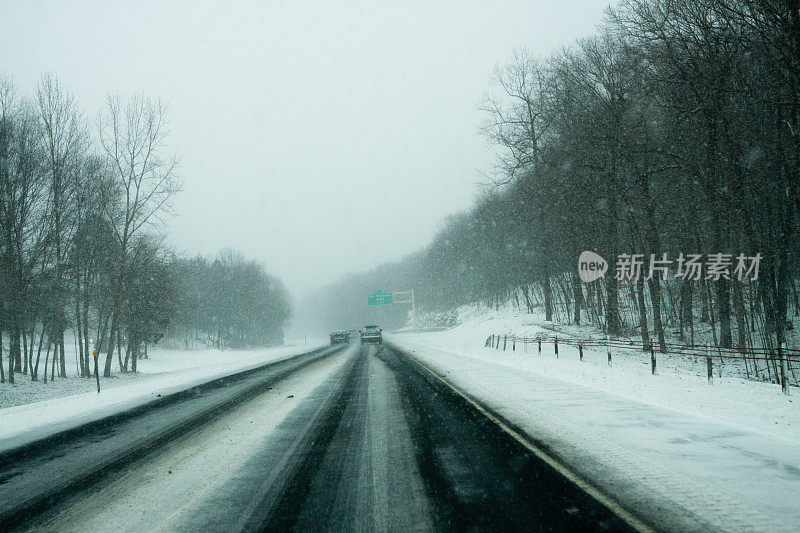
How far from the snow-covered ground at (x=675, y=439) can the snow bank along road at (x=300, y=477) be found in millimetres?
513

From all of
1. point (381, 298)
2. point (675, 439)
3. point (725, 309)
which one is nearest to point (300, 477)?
point (675, 439)

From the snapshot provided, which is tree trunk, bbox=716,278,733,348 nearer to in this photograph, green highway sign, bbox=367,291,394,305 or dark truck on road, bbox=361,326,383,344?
dark truck on road, bbox=361,326,383,344

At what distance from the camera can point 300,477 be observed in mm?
5031

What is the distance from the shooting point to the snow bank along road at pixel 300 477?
393 cm

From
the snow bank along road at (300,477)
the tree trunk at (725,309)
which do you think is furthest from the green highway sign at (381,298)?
the snow bank along road at (300,477)

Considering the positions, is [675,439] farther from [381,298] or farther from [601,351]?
[381,298]

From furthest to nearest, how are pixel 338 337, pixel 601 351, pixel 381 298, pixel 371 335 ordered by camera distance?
pixel 381 298, pixel 338 337, pixel 371 335, pixel 601 351

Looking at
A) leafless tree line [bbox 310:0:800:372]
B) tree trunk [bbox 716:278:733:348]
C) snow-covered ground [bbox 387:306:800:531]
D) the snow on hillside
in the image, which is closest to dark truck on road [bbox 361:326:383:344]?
the snow on hillside

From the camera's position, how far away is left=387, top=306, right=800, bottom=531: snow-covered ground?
13.0 feet

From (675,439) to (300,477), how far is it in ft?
15.6

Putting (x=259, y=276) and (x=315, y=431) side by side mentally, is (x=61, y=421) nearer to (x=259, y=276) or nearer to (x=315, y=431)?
(x=315, y=431)

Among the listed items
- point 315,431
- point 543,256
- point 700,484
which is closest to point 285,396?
point 315,431

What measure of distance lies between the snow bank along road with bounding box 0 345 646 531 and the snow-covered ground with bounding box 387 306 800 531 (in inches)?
20.2

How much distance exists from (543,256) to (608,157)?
9.30 m
